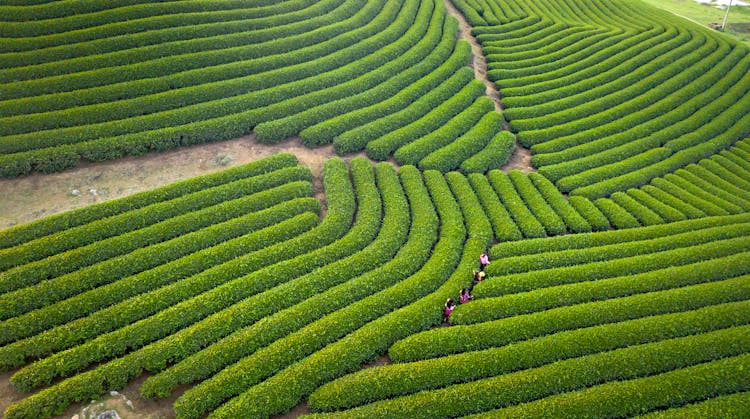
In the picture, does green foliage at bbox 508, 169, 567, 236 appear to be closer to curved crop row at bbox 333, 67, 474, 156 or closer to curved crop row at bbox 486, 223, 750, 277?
curved crop row at bbox 486, 223, 750, 277

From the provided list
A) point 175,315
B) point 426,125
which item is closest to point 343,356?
point 175,315

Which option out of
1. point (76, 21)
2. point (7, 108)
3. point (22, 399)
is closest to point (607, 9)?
point (76, 21)

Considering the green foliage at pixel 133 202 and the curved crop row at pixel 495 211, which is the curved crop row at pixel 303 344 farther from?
the green foliage at pixel 133 202

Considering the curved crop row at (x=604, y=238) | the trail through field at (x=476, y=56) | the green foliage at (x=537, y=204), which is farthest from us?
the trail through field at (x=476, y=56)

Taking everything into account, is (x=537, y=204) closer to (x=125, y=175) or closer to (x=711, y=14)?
(x=125, y=175)

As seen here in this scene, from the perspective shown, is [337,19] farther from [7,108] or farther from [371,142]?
[7,108]

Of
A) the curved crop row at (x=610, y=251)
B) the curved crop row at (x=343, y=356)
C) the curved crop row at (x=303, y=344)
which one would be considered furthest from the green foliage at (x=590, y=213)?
the curved crop row at (x=303, y=344)
